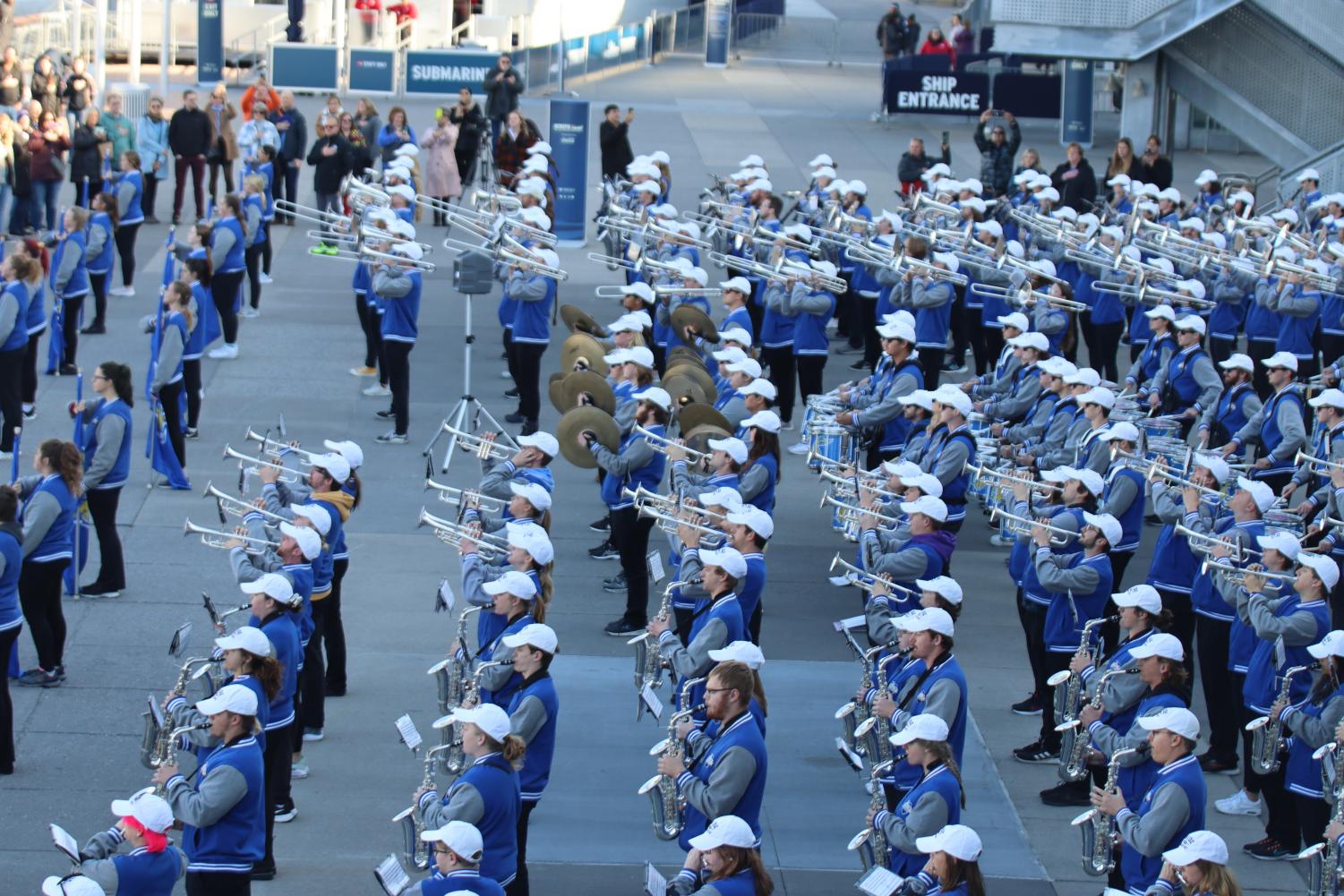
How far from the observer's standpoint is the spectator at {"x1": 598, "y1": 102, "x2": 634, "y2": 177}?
25.4m

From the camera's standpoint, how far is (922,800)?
824 cm

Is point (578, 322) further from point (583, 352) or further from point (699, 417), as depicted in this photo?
point (699, 417)

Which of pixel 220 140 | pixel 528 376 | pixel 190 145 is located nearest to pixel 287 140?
pixel 220 140

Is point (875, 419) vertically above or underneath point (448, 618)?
above

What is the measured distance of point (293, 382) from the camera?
740 inches

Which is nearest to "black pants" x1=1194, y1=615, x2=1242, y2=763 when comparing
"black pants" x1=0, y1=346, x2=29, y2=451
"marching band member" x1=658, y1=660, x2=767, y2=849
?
"marching band member" x1=658, y1=660, x2=767, y2=849

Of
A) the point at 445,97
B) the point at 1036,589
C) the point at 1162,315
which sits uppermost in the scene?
the point at 445,97

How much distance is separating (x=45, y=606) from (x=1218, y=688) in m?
7.30

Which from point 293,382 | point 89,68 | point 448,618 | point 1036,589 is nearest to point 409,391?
point 293,382

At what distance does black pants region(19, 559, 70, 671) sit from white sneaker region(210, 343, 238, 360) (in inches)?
303

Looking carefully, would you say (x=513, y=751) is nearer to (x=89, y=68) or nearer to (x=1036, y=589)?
(x=1036, y=589)

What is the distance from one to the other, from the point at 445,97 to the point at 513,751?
27.2m

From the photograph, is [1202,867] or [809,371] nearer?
[1202,867]

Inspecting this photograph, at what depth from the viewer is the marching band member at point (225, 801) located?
8.12 metres
